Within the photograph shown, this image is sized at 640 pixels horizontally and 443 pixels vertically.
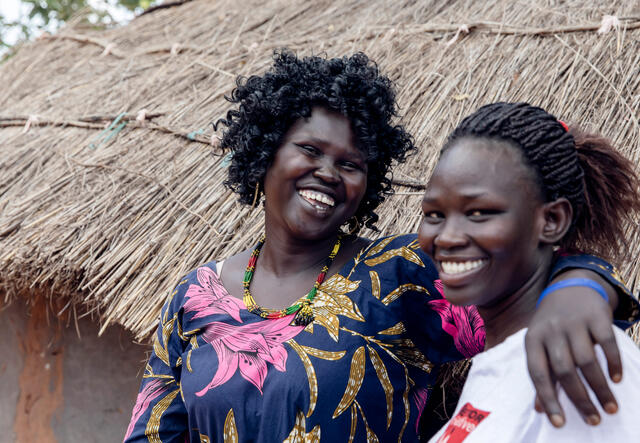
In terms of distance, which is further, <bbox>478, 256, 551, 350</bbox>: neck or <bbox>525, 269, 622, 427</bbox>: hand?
<bbox>478, 256, 551, 350</bbox>: neck

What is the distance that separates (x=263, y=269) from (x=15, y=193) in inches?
68.9

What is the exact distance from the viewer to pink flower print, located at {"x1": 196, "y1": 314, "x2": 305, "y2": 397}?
148cm

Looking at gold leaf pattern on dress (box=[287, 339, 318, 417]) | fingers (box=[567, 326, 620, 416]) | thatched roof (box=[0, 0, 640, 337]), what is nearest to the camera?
fingers (box=[567, 326, 620, 416])

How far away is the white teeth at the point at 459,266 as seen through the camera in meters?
1.11

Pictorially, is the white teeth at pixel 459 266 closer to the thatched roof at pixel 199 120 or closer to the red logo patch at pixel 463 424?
the red logo patch at pixel 463 424

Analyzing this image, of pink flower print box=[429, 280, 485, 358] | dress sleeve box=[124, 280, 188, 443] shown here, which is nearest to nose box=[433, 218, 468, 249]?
pink flower print box=[429, 280, 485, 358]

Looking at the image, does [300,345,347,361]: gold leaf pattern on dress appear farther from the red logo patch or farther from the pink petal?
the red logo patch

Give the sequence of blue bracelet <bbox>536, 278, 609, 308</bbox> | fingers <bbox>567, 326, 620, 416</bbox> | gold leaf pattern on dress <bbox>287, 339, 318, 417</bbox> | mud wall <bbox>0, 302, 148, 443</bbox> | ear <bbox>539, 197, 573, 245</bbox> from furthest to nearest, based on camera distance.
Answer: mud wall <bbox>0, 302, 148, 443</bbox> → gold leaf pattern on dress <bbox>287, 339, 318, 417</bbox> → ear <bbox>539, 197, 573, 245</bbox> → blue bracelet <bbox>536, 278, 609, 308</bbox> → fingers <bbox>567, 326, 620, 416</bbox>

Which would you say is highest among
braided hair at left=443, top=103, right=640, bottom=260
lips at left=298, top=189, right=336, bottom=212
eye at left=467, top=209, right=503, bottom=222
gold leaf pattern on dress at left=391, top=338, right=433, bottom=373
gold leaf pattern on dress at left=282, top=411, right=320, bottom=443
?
braided hair at left=443, top=103, right=640, bottom=260

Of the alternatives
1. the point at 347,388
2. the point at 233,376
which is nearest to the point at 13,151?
the point at 233,376

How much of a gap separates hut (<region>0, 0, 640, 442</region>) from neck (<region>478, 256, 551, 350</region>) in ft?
2.50

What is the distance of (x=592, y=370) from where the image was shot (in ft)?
2.93

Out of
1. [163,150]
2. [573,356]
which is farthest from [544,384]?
[163,150]

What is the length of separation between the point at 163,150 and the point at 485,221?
2.04 m
